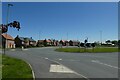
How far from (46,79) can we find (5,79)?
2006mm

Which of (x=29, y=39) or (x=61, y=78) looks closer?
(x=61, y=78)

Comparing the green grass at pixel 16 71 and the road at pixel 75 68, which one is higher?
the green grass at pixel 16 71

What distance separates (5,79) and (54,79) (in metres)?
2.39

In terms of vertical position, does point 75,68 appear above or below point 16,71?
below

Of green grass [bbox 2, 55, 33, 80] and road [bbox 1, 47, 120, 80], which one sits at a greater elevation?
green grass [bbox 2, 55, 33, 80]

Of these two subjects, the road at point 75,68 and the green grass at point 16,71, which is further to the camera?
the road at point 75,68

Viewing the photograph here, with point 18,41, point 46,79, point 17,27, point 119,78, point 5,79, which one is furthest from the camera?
point 18,41

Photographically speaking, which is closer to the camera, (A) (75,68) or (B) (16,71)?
(B) (16,71)

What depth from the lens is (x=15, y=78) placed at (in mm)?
13203

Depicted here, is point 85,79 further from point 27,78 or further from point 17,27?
point 17,27

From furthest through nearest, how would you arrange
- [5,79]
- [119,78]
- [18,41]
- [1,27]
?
[18,41] < [119,78] < [5,79] < [1,27]

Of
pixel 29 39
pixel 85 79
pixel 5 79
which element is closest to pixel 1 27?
pixel 5 79

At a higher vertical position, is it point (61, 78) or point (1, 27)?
point (1, 27)

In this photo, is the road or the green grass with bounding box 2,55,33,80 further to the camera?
the road
